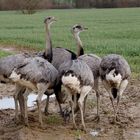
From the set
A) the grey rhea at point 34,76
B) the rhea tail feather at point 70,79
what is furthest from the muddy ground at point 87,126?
the rhea tail feather at point 70,79

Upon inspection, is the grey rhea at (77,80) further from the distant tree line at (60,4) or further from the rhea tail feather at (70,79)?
the distant tree line at (60,4)

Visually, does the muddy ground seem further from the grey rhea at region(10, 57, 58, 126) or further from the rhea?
the grey rhea at region(10, 57, 58, 126)

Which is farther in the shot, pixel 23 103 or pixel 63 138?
pixel 23 103

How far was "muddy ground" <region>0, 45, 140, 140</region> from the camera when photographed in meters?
7.86

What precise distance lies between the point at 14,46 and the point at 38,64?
16.3 meters

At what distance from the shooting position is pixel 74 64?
324 inches

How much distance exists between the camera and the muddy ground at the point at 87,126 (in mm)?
7863

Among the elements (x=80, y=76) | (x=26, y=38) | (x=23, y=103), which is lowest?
(x=26, y=38)

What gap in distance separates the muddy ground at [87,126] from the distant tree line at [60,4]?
63039 millimetres

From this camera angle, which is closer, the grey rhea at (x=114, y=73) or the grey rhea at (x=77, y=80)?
the grey rhea at (x=77, y=80)

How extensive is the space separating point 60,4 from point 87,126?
81.7 meters

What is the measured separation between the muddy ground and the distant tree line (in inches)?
2482

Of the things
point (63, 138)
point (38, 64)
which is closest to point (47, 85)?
point (38, 64)

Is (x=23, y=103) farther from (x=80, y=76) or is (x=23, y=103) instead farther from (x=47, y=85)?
(x=80, y=76)
